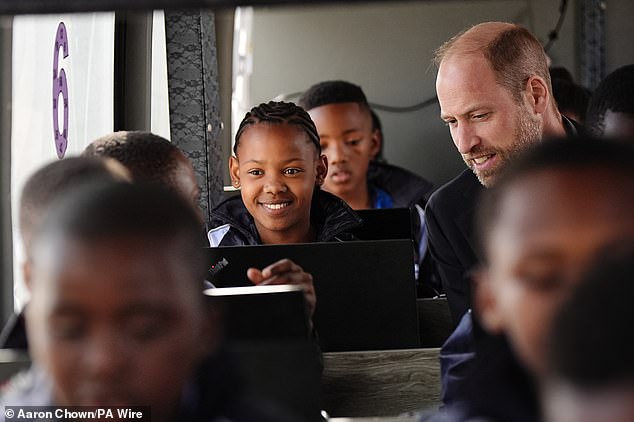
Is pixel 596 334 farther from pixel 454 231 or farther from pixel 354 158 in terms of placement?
pixel 354 158

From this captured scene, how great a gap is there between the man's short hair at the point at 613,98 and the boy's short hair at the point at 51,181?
1082 millimetres

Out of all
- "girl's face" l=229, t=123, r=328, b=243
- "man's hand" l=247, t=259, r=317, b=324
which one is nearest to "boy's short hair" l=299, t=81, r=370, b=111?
"girl's face" l=229, t=123, r=328, b=243

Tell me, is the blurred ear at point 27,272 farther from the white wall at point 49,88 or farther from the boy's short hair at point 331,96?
the boy's short hair at point 331,96

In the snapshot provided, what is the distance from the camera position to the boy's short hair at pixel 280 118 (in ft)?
8.29

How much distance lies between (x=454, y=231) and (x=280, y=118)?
2.22 feet

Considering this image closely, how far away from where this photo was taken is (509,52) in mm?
2189

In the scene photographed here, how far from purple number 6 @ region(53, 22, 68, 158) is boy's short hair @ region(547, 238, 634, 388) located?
1.86 metres

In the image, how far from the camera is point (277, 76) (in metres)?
4.94

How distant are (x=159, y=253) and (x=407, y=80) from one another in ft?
13.8

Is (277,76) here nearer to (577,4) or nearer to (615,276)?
(577,4)

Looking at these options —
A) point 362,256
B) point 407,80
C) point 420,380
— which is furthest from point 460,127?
point 407,80

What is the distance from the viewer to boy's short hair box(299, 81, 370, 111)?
3842mm

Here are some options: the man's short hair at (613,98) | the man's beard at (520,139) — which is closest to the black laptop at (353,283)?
the man's beard at (520,139)

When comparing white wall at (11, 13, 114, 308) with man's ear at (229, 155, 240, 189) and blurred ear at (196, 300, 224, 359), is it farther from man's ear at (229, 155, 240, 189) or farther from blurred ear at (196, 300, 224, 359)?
blurred ear at (196, 300, 224, 359)
